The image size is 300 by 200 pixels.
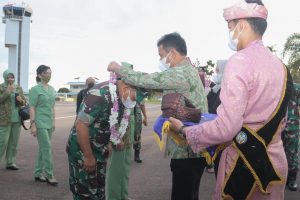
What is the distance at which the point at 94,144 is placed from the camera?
141 inches

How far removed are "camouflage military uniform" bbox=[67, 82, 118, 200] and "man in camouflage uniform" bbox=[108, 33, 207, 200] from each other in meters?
0.46

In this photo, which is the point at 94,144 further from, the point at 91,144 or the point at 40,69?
the point at 40,69

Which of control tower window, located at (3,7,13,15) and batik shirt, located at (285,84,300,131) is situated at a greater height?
control tower window, located at (3,7,13,15)

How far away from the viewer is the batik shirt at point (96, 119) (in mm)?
3410

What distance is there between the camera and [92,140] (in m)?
3.56

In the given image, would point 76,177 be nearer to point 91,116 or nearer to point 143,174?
point 91,116

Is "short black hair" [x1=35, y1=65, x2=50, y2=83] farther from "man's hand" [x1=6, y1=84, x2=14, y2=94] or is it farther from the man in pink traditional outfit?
the man in pink traditional outfit

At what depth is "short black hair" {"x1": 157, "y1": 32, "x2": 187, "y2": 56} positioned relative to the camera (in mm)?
3459

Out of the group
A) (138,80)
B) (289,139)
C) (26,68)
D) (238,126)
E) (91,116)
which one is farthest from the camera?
(26,68)

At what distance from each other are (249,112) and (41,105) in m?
5.19

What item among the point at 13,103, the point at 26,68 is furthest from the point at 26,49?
the point at 13,103

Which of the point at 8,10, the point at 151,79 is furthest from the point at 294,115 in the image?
the point at 8,10

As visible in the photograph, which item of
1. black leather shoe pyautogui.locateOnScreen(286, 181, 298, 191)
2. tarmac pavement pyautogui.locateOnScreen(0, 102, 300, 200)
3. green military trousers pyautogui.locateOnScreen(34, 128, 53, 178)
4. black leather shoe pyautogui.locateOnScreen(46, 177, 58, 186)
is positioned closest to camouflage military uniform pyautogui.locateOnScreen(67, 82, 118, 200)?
tarmac pavement pyautogui.locateOnScreen(0, 102, 300, 200)

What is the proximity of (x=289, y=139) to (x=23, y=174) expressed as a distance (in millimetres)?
4799
